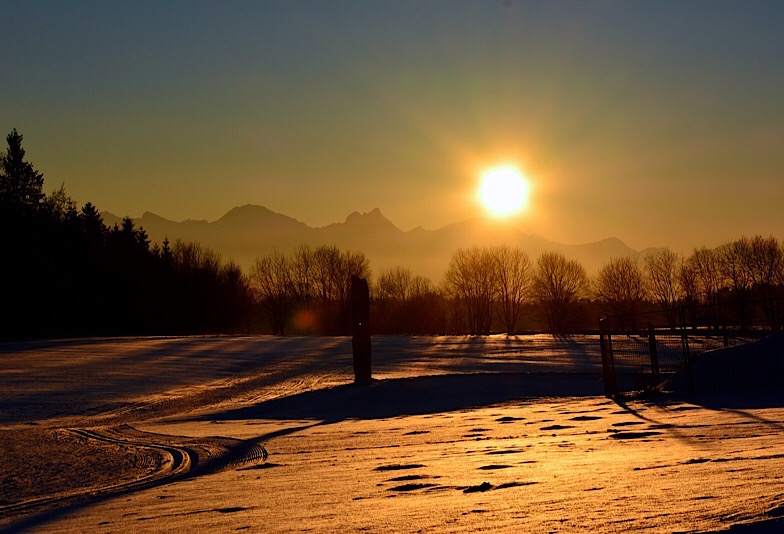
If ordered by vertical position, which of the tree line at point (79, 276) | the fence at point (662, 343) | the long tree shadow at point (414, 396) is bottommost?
the long tree shadow at point (414, 396)

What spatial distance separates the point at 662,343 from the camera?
34.6 m

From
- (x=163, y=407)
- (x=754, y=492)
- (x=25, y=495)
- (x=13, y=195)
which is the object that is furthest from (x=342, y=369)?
(x=13, y=195)

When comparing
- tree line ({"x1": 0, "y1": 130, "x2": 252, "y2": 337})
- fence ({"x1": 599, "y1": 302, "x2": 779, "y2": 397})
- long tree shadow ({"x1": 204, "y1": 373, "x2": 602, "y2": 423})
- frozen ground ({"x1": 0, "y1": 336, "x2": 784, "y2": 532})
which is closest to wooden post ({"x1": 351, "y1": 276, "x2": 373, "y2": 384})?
long tree shadow ({"x1": 204, "y1": 373, "x2": 602, "y2": 423})

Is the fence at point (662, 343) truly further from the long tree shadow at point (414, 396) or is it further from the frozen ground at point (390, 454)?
the long tree shadow at point (414, 396)

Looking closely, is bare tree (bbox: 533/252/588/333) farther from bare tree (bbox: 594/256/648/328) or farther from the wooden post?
the wooden post

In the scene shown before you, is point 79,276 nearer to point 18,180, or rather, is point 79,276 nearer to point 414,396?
point 18,180

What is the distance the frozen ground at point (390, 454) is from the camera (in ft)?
16.8

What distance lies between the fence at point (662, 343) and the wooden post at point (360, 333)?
22.6ft

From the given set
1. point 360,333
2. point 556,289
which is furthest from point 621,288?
point 360,333

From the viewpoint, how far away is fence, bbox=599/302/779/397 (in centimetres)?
1823

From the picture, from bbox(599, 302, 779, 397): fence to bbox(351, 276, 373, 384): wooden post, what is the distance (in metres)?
6.88

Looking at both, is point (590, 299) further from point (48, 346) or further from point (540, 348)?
point (48, 346)

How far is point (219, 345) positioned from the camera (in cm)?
4053

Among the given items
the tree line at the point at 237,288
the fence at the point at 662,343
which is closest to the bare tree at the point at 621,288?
the tree line at the point at 237,288
